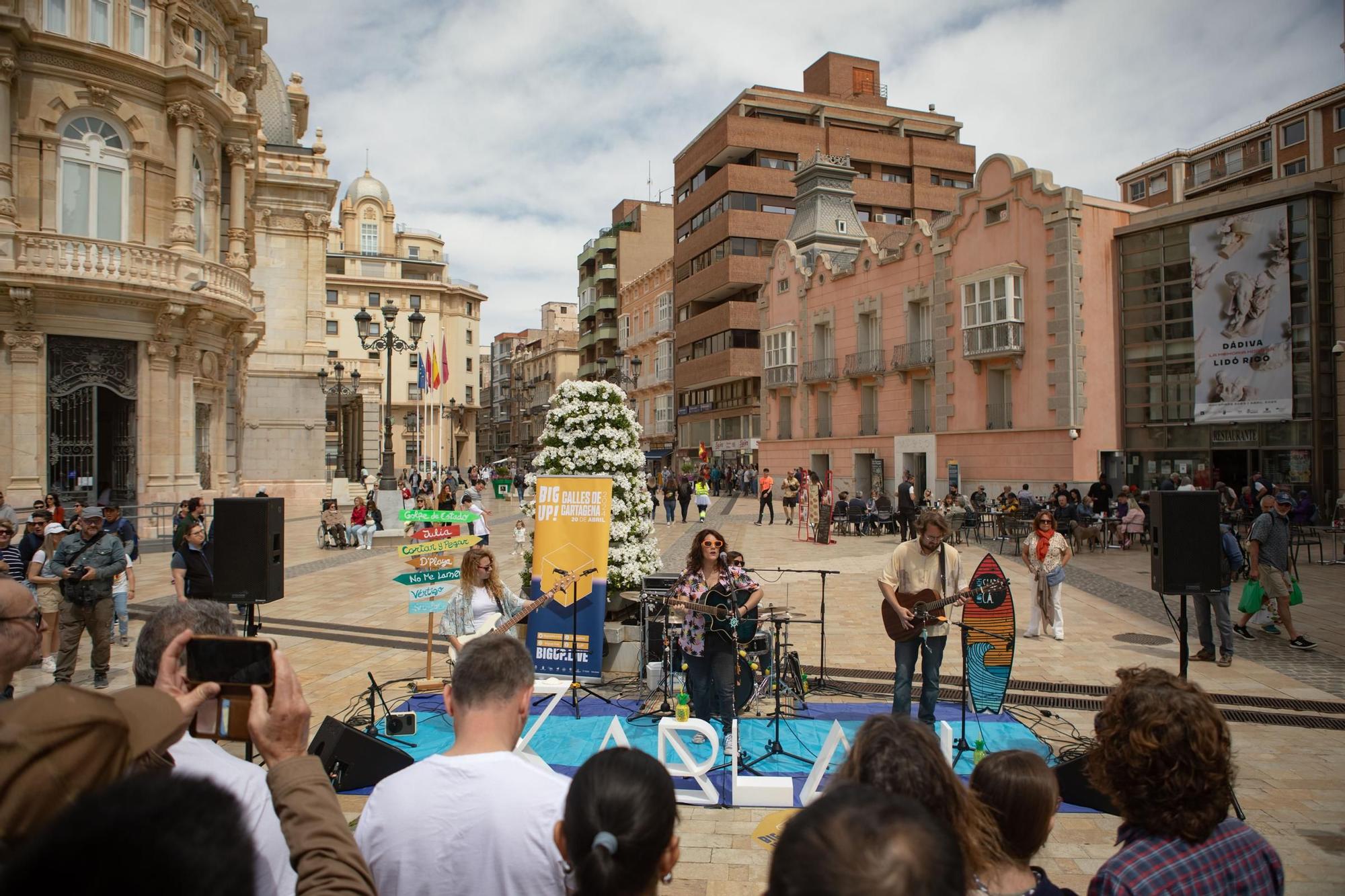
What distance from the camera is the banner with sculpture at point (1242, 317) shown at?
71.3 feet

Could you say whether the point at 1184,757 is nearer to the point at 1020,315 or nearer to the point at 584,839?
the point at 584,839

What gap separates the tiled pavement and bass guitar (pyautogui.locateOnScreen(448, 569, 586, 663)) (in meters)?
1.36

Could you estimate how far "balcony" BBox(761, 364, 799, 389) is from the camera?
36.9 m

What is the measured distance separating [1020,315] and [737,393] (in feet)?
72.2

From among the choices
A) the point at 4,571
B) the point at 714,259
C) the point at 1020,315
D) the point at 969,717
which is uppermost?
the point at 714,259

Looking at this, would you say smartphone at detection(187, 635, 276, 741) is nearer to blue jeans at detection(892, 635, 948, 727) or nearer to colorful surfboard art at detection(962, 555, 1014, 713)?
blue jeans at detection(892, 635, 948, 727)

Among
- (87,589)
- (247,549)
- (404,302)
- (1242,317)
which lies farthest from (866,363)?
(404,302)

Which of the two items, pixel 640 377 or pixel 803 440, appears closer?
pixel 803 440

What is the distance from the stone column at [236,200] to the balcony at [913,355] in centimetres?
2279

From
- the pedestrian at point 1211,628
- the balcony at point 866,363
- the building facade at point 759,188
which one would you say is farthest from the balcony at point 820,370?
the pedestrian at point 1211,628

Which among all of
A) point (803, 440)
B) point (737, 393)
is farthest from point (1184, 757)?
point (737, 393)

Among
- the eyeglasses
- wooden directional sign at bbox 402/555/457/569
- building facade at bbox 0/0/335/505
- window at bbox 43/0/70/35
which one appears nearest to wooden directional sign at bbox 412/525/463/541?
wooden directional sign at bbox 402/555/457/569

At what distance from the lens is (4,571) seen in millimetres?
7422

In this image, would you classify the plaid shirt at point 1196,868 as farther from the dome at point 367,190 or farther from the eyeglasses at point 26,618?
the dome at point 367,190
